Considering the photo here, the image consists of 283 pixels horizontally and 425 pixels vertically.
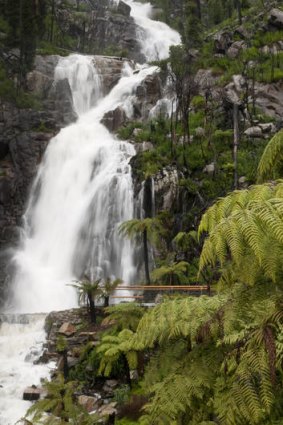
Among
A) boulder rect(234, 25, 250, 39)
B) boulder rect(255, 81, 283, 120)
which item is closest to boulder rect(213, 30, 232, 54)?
boulder rect(234, 25, 250, 39)

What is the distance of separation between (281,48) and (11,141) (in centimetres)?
2132

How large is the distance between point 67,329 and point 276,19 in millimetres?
30832

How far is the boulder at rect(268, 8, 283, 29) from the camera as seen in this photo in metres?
34.6

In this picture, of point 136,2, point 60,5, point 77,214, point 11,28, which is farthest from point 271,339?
point 136,2

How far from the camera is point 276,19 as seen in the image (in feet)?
114

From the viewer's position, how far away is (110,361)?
1080 cm

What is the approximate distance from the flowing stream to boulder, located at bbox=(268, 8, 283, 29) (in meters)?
13.4

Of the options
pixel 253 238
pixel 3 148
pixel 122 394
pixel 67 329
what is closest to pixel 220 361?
pixel 253 238

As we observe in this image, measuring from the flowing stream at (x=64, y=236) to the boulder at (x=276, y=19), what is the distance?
1336 cm

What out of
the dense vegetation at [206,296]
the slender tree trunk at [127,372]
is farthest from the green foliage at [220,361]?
the slender tree trunk at [127,372]

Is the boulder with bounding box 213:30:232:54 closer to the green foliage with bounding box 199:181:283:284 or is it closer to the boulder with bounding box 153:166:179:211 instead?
the boulder with bounding box 153:166:179:211

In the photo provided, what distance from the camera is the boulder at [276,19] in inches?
1363

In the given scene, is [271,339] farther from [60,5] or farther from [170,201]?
[60,5]

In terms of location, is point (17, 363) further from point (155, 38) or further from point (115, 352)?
point (155, 38)
